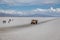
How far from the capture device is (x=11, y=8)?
1.52 metres

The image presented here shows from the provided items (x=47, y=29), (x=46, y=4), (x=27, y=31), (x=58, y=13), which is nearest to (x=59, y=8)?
(x=58, y=13)

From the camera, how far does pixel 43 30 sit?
4.87ft

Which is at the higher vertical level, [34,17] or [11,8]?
[11,8]

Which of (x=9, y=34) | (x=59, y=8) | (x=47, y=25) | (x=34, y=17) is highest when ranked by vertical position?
(x=59, y=8)

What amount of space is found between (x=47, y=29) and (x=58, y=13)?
0.85 ft

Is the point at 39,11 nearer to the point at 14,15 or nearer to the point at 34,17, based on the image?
the point at 34,17

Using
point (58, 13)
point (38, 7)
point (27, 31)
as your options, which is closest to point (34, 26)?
point (27, 31)

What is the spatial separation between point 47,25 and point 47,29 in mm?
54

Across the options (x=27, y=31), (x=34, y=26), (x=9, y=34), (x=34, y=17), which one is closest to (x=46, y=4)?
(x=34, y=17)

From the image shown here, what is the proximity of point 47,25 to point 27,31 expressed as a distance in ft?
0.93

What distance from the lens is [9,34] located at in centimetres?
150

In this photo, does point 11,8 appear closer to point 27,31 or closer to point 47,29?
point 27,31

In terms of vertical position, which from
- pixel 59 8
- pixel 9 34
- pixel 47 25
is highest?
pixel 59 8

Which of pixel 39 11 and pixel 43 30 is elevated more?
pixel 39 11
